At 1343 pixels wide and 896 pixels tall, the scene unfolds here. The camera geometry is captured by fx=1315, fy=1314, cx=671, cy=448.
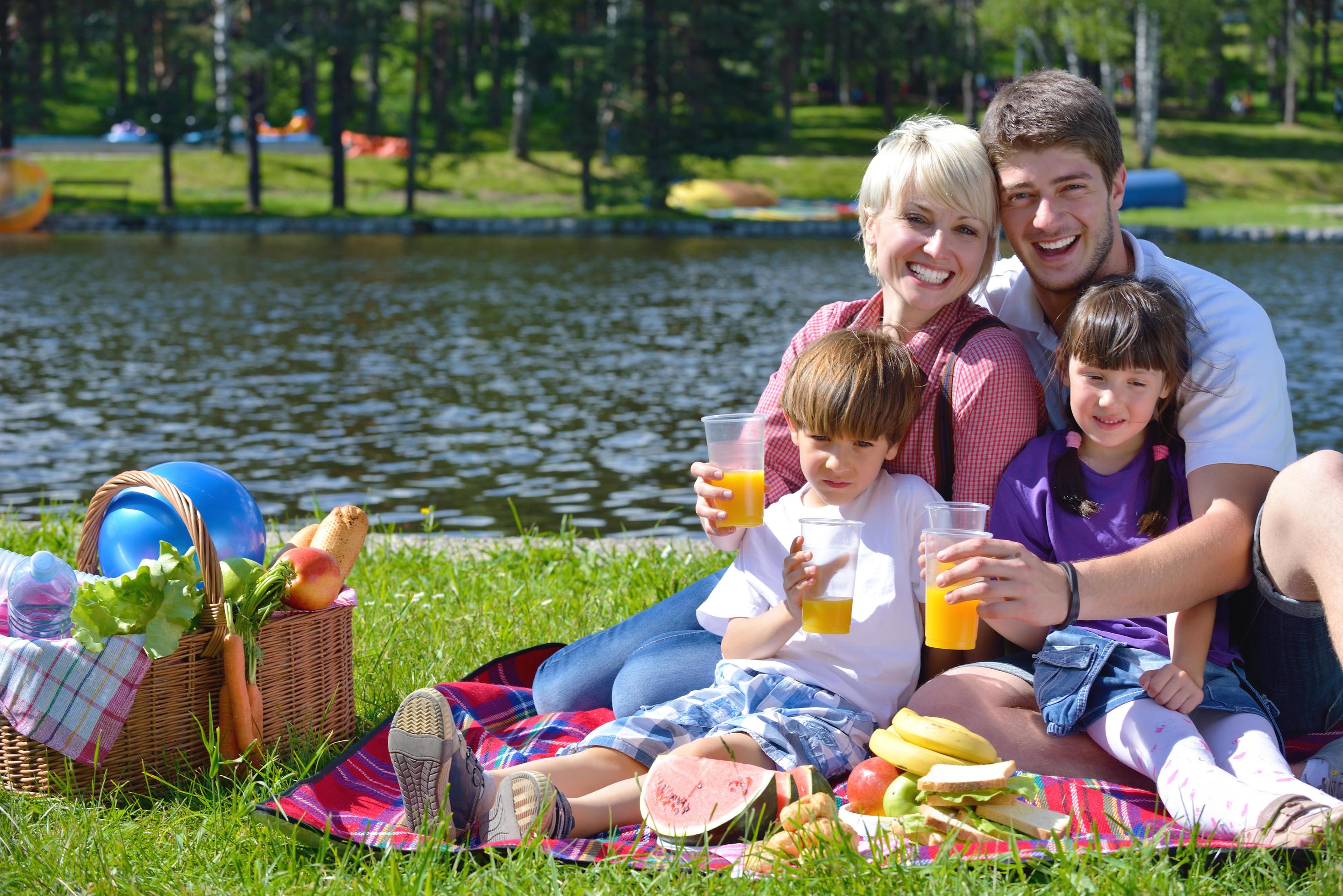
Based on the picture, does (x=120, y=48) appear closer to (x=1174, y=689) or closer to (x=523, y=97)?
(x=523, y=97)

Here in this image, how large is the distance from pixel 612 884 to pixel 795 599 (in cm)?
82

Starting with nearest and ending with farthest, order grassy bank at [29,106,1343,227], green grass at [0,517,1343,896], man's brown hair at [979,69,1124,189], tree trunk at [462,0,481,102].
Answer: green grass at [0,517,1343,896] < man's brown hair at [979,69,1124,189] < grassy bank at [29,106,1343,227] < tree trunk at [462,0,481,102]

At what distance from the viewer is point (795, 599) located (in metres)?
3.21

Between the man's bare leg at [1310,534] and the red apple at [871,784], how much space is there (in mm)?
1047

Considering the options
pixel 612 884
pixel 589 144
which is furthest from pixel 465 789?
pixel 589 144

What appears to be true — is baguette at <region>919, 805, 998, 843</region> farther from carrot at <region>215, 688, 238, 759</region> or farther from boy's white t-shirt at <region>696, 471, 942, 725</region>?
carrot at <region>215, 688, 238, 759</region>

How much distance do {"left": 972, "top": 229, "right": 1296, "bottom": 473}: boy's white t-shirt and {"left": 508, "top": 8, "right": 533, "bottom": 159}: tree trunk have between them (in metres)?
37.8

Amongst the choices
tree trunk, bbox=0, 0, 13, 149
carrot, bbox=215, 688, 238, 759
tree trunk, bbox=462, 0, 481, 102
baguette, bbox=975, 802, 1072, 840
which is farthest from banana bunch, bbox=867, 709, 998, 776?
tree trunk, bbox=462, 0, 481, 102

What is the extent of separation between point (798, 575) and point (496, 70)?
139ft

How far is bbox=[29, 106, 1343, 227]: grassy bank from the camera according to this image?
122ft

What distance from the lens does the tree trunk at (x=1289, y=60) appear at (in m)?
49.7

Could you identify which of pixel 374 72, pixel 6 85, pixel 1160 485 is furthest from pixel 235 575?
pixel 374 72

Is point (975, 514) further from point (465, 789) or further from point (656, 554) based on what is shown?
point (656, 554)

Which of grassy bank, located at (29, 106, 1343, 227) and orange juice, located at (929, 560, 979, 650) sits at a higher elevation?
grassy bank, located at (29, 106, 1343, 227)
